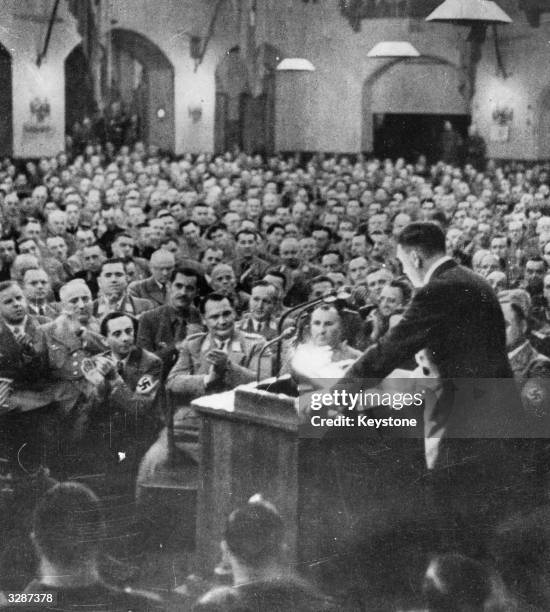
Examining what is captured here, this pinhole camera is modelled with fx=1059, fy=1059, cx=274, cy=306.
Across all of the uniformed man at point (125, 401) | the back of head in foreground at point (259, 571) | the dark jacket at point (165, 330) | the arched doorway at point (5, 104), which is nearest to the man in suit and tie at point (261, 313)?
the dark jacket at point (165, 330)

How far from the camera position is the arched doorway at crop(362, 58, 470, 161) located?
196 inches

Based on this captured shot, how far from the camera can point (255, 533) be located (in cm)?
481

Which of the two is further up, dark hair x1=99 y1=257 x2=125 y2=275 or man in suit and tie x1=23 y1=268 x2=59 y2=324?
dark hair x1=99 y1=257 x2=125 y2=275

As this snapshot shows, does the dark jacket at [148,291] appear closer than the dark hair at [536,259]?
No

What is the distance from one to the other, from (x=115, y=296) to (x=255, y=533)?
138 cm

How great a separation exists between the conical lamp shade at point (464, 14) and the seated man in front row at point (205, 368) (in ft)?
5.51

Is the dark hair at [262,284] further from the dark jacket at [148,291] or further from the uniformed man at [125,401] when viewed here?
the uniformed man at [125,401]

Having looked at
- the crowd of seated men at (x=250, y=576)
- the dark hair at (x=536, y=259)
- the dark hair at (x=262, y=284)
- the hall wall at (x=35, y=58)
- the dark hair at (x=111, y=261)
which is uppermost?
the hall wall at (x=35, y=58)

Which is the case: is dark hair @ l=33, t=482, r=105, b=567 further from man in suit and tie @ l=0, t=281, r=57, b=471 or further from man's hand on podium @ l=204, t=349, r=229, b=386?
man's hand on podium @ l=204, t=349, r=229, b=386

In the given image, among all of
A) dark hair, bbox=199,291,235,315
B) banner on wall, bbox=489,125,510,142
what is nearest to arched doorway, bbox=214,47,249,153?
dark hair, bbox=199,291,235,315

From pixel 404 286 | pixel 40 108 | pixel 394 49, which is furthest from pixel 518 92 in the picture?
pixel 40 108

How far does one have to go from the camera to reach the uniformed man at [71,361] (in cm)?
513

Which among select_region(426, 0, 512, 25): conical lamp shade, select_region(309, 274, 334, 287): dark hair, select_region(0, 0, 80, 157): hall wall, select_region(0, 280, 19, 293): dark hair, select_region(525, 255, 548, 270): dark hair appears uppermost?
select_region(426, 0, 512, 25): conical lamp shade

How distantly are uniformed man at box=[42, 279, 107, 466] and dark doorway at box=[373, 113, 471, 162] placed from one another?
1.68 m
